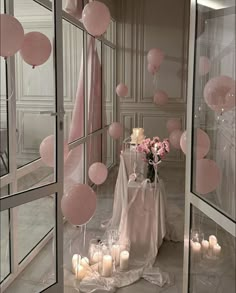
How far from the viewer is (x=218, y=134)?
206 cm

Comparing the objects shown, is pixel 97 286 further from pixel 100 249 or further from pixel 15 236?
pixel 15 236

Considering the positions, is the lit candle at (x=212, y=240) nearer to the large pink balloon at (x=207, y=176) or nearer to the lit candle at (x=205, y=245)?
the lit candle at (x=205, y=245)

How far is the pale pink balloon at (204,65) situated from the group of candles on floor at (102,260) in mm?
1526

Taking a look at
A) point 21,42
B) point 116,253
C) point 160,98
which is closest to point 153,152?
point 116,253

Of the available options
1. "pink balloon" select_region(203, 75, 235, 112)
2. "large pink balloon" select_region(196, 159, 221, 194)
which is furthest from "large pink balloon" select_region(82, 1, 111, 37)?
"large pink balloon" select_region(196, 159, 221, 194)

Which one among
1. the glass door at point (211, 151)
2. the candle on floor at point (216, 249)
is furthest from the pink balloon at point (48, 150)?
the candle on floor at point (216, 249)

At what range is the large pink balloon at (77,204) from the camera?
225 cm

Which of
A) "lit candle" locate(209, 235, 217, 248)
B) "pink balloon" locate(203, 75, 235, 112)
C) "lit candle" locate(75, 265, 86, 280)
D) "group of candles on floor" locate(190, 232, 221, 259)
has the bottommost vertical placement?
"lit candle" locate(75, 265, 86, 280)

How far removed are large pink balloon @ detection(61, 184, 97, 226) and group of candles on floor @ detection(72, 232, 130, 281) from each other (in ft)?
2.21

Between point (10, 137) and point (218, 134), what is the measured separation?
133 centimetres

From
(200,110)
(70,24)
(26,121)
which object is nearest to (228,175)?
(200,110)

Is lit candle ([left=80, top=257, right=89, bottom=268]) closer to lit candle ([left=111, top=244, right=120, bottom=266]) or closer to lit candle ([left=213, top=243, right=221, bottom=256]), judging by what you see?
lit candle ([left=111, top=244, right=120, bottom=266])

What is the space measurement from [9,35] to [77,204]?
3.27 feet

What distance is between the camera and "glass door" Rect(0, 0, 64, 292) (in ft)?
7.54
